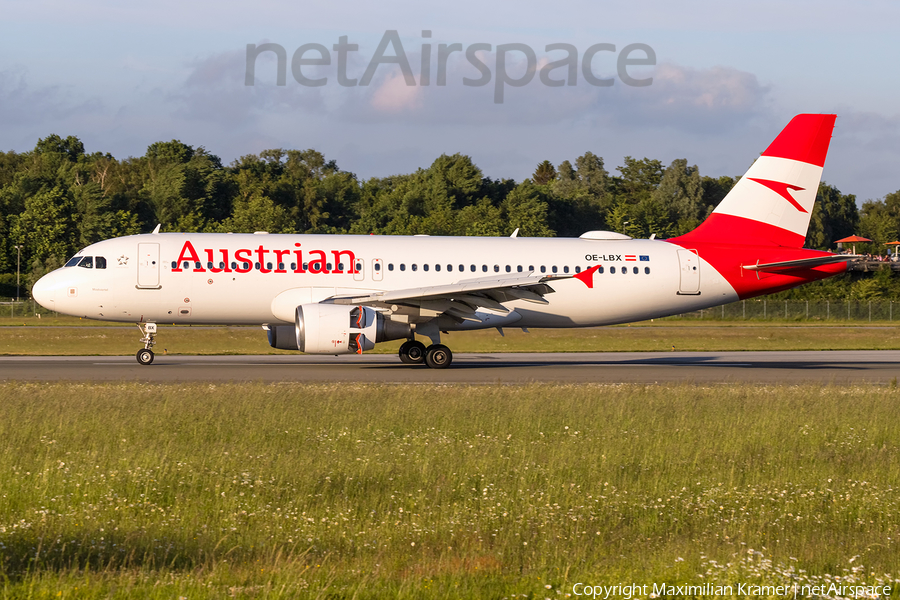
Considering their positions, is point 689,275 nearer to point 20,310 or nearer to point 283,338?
point 283,338

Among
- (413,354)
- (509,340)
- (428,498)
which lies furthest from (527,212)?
(428,498)

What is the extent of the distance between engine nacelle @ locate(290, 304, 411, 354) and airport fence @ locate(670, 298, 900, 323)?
4497cm

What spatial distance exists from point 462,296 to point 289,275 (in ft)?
16.3

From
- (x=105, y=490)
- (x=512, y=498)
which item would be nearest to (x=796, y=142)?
(x=512, y=498)

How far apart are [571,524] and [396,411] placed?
23.2ft

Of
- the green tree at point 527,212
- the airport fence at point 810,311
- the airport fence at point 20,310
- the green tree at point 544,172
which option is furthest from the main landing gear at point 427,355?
the green tree at point 544,172

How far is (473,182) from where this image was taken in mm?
107438

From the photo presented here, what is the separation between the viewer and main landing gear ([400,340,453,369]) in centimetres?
2678

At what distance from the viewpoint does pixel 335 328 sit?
24.0 metres

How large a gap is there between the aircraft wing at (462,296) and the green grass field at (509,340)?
8.96m

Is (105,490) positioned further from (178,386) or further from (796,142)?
Result: (796,142)

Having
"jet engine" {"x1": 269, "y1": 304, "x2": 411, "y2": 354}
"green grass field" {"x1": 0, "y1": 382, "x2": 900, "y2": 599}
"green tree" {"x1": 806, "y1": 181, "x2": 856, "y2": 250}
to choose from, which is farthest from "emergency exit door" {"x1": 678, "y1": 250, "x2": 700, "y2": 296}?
"green tree" {"x1": 806, "y1": 181, "x2": 856, "y2": 250}

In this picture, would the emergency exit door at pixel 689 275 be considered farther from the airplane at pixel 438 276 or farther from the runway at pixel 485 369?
the runway at pixel 485 369

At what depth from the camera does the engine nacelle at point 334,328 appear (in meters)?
23.9
